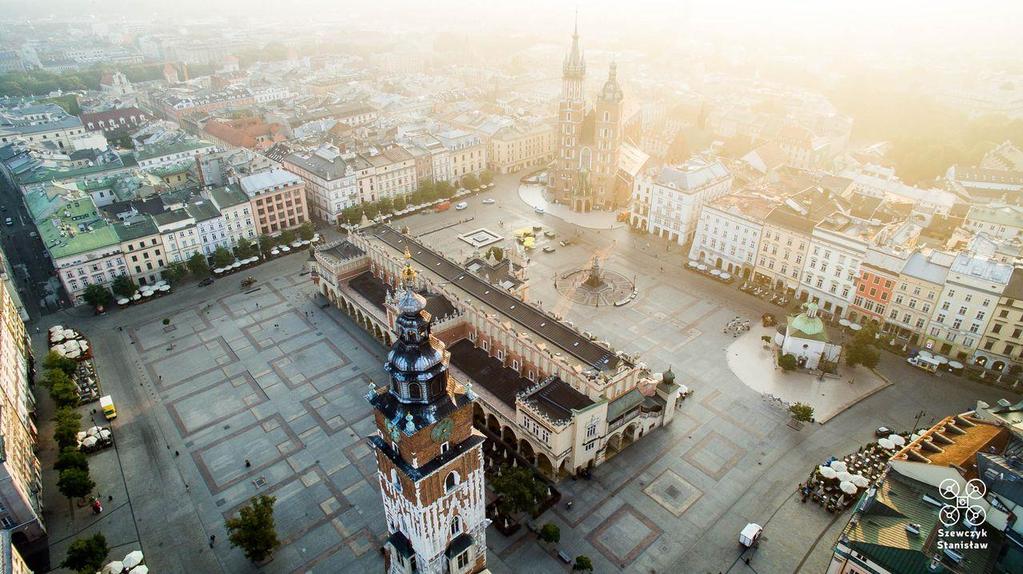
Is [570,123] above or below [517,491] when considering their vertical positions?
above

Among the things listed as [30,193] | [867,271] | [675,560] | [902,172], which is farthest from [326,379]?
[902,172]

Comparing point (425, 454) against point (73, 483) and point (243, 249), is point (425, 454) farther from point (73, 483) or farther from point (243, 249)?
point (243, 249)

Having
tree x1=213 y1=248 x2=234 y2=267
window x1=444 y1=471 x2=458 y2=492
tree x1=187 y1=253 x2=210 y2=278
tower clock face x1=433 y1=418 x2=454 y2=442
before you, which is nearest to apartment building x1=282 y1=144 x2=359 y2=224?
tree x1=213 y1=248 x2=234 y2=267

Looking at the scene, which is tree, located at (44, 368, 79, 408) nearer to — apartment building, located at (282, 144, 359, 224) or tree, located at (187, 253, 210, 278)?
tree, located at (187, 253, 210, 278)

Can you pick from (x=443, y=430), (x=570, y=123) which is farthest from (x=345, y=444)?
(x=570, y=123)

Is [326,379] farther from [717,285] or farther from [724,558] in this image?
[717,285]
